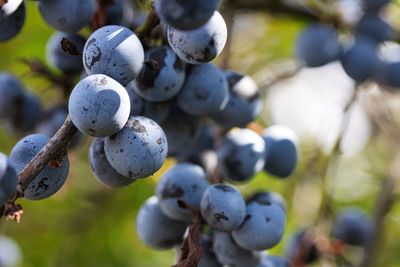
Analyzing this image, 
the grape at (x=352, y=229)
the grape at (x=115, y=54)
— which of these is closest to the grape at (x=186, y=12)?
the grape at (x=115, y=54)

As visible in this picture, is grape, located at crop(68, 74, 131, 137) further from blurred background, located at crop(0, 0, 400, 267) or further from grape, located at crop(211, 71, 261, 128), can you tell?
blurred background, located at crop(0, 0, 400, 267)

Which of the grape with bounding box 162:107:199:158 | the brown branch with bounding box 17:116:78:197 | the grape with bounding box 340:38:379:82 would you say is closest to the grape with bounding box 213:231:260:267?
the grape with bounding box 162:107:199:158

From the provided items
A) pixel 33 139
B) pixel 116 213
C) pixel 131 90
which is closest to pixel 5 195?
pixel 33 139

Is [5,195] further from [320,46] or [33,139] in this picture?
[320,46]

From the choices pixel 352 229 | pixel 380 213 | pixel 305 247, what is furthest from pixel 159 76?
pixel 352 229

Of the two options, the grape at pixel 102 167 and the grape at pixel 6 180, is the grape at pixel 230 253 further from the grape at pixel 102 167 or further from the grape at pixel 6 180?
the grape at pixel 6 180

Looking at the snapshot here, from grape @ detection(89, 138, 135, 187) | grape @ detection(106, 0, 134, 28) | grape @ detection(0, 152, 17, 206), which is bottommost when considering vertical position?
grape @ detection(89, 138, 135, 187)

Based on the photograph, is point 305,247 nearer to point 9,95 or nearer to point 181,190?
point 181,190
